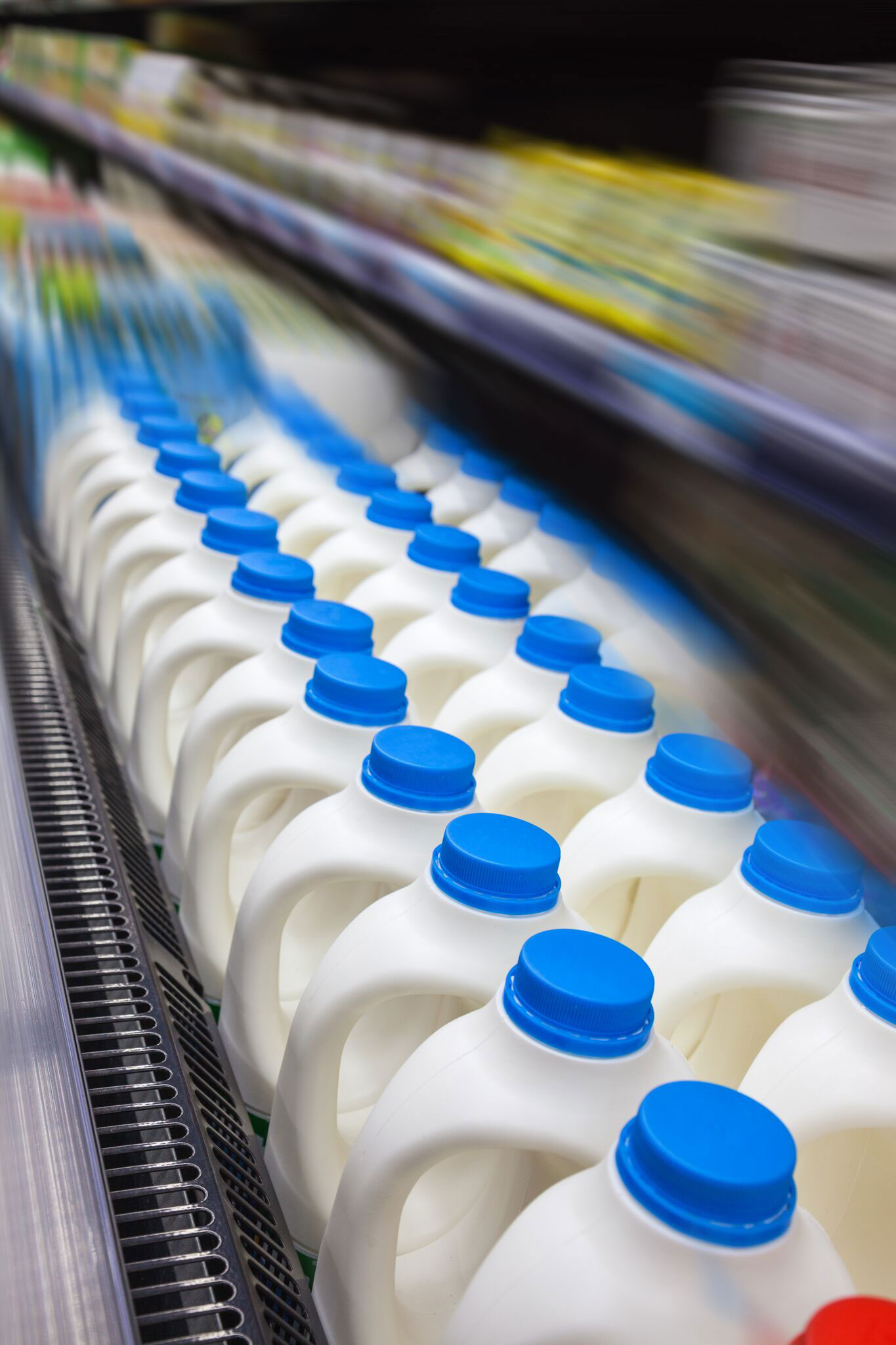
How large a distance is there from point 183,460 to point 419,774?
105 centimetres

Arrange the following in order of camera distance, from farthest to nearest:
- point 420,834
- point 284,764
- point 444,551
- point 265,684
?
1. point 444,551
2. point 265,684
3. point 284,764
4. point 420,834

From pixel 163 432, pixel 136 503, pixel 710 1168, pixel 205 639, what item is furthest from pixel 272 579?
pixel 710 1168

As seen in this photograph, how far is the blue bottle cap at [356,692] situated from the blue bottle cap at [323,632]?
84 millimetres

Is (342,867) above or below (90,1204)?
above

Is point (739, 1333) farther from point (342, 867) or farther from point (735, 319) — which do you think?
point (735, 319)

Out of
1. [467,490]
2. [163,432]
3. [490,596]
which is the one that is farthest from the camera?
[163,432]

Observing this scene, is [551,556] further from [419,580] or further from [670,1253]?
[670,1253]

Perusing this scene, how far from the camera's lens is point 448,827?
835mm

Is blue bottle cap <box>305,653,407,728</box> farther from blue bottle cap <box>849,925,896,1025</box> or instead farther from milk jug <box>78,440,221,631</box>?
milk jug <box>78,440,221,631</box>

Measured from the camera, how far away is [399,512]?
1602 mm

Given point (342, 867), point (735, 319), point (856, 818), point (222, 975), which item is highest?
point (735, 319)

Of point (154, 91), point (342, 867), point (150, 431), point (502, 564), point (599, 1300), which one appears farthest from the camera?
point (154, 91)

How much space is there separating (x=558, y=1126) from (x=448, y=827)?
0.78ft

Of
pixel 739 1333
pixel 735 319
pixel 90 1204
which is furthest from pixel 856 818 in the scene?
pixel 90 1204
